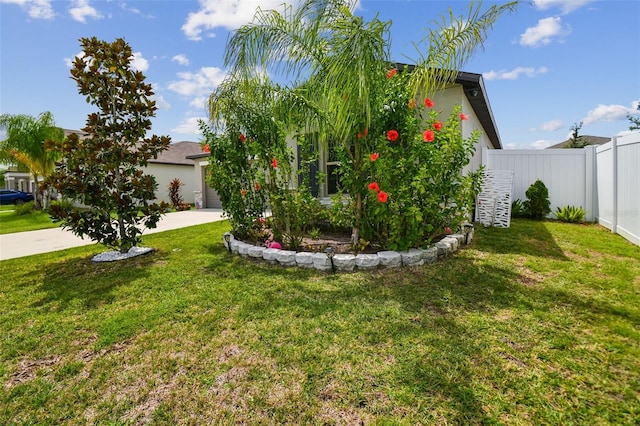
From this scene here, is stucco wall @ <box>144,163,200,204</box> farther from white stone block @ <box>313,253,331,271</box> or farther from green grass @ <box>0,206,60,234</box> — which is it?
white stone block @ <box>313,253,331,271</box>

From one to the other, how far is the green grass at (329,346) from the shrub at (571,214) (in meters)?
4.08

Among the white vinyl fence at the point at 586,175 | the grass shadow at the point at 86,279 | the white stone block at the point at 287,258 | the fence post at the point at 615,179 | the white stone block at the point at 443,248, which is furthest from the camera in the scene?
the fence post at the point at 615,179

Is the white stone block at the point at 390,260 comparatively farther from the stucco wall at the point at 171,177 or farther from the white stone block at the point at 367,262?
Result: the stucco wall at the point at 171,177

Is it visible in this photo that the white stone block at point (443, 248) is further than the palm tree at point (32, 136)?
No

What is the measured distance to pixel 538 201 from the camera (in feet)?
27.3

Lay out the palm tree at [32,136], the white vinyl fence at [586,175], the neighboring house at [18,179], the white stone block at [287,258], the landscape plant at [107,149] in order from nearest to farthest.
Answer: the white stone block at [287,258] → the landscape plant at [107,149] → the white vinyl fence at [586,175] → the palm tree at [32,136] → the neighboring house at [18,179]

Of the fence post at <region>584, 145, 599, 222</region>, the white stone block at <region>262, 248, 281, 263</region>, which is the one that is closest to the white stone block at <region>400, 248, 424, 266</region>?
the white stone block at <region>262, 248, 281, 263</region>

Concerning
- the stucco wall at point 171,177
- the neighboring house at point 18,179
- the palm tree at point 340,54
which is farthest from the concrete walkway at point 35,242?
the neighboring house at point 18,179

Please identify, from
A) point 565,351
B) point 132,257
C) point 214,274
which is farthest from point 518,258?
point 132,257

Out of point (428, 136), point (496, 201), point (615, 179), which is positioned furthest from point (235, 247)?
point (615, 179)

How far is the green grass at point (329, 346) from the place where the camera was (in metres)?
1.84

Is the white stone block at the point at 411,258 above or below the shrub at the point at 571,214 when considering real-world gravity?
below

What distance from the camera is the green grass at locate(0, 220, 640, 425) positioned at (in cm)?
184

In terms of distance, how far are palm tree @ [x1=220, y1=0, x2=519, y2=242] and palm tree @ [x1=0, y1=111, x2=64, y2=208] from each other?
14.6 metres
